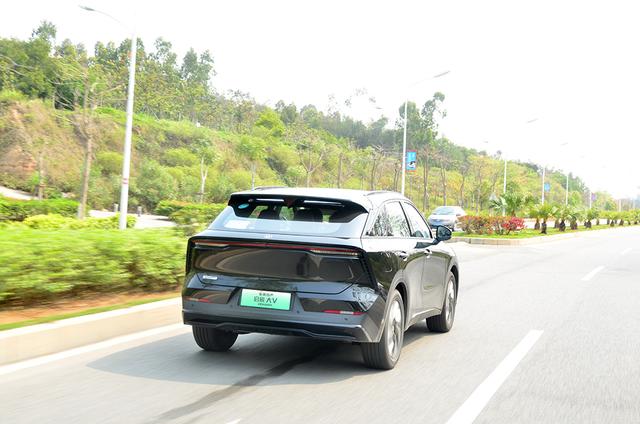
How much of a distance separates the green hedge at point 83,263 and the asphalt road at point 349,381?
3.36 ft

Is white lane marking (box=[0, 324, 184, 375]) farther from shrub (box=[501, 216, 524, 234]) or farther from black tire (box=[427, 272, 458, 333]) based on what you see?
shrub (box=[501, 216, 524, 234])

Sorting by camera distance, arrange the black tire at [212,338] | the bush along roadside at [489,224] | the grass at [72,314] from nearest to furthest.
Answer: the grass at [72,314]
the black tire at [212,338]
the bush along roadside at [489,224]

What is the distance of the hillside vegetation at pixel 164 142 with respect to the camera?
44469 mm

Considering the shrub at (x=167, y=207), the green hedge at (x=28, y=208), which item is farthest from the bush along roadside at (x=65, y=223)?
the shrub at (x=167, y=207)

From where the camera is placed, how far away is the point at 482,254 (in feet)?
73.8

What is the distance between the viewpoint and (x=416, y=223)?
23.9 ft

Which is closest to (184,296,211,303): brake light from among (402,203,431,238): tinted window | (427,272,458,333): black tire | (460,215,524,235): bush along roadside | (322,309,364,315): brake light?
(322,309,364,315): brake light

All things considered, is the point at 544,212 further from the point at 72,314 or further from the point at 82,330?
the point at 82,330

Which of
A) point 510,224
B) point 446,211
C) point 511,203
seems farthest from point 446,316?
point 446,211

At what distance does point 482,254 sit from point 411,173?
5274 cm

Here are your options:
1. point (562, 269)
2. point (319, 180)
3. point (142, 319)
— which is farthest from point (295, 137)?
point (142, 319)

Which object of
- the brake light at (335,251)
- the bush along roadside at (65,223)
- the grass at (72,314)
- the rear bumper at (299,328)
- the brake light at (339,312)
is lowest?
the grass at (72,314)

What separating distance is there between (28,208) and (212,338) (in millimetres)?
25047

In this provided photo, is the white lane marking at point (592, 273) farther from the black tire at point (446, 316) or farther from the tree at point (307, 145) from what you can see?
the tree at point (307, 145)
